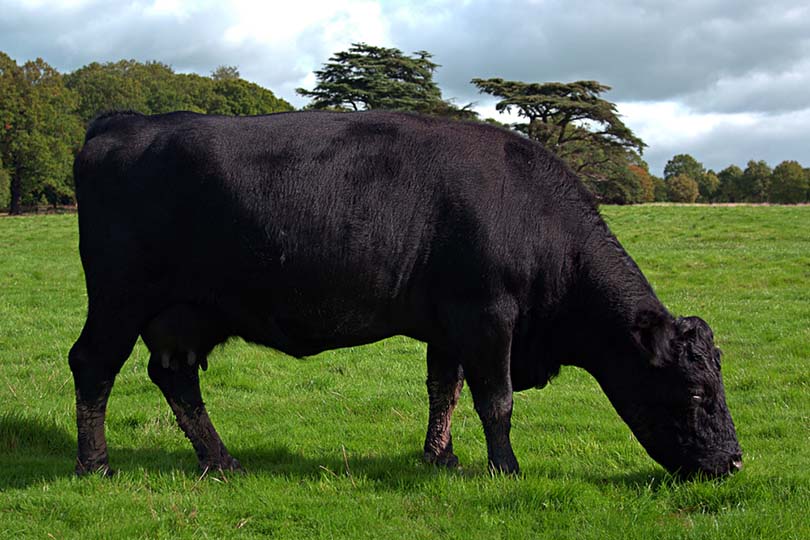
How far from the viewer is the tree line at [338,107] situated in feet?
162

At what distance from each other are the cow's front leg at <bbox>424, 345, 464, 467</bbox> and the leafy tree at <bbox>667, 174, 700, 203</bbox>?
107102mm

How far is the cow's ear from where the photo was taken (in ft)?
20.6

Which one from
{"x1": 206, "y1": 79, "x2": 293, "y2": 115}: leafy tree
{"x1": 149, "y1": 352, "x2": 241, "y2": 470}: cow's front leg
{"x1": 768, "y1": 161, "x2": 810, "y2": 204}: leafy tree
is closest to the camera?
{"x1": 149, "y1": 352, "x2": 241, "y2": 470}: cow's front leg

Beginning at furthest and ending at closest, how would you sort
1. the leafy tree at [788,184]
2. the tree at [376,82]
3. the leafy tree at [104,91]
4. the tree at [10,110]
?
the leafy tree at [788,184]
the leafy tree at [104,91]
the tree at [10,110]
the tree at [376,82]

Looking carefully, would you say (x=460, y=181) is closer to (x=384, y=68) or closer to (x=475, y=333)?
(x=475, y=333)

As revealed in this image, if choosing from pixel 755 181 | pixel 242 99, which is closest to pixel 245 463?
pixel 242 99

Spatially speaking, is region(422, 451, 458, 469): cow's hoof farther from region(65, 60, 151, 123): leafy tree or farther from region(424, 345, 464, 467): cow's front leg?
region(65, 60, 151, 123): leafy tree

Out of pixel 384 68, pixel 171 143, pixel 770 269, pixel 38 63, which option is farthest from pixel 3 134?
pixel 171 143

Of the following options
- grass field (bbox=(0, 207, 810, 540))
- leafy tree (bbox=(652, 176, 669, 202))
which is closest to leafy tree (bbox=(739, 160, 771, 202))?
leafy tree (bbox=(652, 176, 669, 202))

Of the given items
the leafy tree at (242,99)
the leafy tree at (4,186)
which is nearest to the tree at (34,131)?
the leafy tree at (4,186)

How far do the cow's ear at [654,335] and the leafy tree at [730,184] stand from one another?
345ft

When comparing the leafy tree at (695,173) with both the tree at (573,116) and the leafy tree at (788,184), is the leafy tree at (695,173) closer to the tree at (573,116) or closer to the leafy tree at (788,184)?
the leafy tree at (788,184)

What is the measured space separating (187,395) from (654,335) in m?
4.00

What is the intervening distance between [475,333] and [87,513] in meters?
3.12
